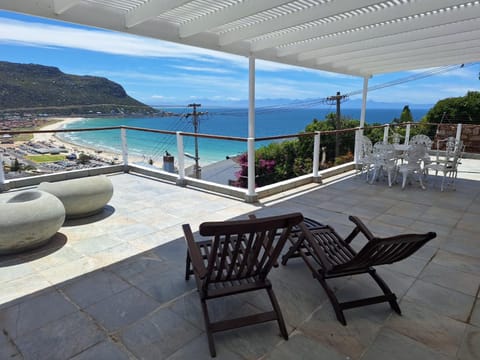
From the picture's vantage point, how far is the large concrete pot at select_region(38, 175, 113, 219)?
150 inches

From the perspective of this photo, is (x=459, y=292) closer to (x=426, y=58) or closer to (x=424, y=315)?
(x=424, y=315)

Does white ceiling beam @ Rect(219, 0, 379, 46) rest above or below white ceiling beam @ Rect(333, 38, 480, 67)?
below

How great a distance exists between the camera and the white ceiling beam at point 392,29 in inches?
133

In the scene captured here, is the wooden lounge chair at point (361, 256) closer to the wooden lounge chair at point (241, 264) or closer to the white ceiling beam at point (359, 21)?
the wooden lounge chair at point (241, 264)

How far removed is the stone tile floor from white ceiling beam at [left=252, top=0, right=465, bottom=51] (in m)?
2.47

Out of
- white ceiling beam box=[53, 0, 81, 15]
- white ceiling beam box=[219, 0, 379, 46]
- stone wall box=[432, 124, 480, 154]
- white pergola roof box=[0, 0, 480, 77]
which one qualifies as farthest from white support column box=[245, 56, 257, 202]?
stone wall box=[432, 124, 480, 154]

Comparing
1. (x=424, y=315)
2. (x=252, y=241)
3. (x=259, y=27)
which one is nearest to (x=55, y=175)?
(x=259, y=27)

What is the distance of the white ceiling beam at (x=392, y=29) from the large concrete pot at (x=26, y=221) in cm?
429

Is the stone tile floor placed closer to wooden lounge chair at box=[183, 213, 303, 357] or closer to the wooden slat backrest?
wooden lounge chair at box=[183, 213, 303, 357]

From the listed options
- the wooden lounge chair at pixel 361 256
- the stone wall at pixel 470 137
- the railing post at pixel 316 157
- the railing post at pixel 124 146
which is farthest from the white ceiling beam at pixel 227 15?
the stone wall at pixel 470 137

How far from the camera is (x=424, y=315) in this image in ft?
6.89

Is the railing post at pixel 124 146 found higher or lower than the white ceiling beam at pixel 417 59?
lower

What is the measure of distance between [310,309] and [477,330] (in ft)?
3.49

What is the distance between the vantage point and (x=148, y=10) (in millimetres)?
3129
